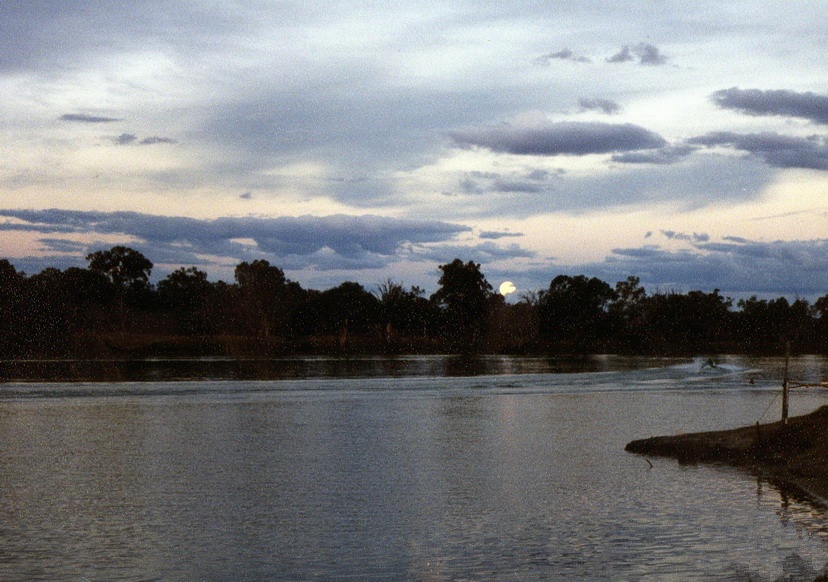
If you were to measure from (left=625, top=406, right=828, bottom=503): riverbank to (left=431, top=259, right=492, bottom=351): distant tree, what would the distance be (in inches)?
4835

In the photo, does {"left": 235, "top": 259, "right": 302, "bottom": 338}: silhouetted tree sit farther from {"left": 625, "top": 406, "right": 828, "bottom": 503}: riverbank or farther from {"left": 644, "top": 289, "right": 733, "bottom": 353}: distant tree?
{"left": 625, "top": 406, "right": 828, "bottom": 503}: riverbank

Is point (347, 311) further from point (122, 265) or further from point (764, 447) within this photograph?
point (764, 447)

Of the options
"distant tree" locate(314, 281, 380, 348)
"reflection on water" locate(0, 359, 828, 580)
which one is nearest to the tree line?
"distant tree" locate(314, 281, 380, 348)

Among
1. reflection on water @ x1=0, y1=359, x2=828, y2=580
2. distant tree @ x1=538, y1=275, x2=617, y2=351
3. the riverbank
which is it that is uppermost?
distant tree @ x1=538, y1=275, x2=617, y2=351

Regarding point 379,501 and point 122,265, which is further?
point 122,265

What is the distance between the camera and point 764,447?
24.0 meters

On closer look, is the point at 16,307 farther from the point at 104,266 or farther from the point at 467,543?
the point at 467,543

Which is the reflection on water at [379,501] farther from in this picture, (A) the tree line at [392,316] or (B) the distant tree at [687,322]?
(B) the distant tree at [687,322]

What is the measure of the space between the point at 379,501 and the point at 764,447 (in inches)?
418

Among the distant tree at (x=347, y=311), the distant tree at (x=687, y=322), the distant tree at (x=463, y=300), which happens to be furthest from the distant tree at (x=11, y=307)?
the distant tree at (x=687, y=322)

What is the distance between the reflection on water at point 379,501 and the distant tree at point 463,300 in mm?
109054

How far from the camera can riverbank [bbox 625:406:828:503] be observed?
2198 centimetres

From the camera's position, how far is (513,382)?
206 ft

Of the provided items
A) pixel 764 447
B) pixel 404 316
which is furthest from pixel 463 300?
pixel 764 447
